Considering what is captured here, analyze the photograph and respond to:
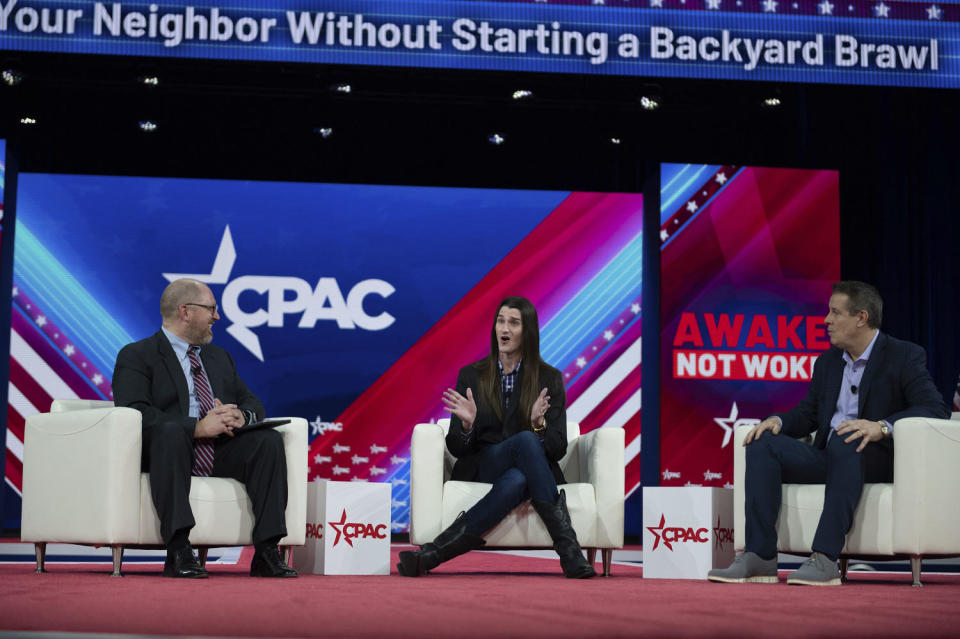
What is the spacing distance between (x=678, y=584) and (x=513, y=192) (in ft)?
13.8

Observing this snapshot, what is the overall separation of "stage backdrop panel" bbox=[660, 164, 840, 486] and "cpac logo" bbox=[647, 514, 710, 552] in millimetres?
3040

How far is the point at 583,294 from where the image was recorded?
25.0ft

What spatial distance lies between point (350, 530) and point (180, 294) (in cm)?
106

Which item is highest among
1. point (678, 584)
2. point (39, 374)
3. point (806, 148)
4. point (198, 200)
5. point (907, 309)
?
point (806, 148)

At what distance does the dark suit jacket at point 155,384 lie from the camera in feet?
13.1

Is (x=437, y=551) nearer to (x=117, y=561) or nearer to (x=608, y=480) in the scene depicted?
(x=608, y=480)

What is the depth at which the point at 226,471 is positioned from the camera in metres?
4.14

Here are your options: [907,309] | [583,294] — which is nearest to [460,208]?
[583,294]

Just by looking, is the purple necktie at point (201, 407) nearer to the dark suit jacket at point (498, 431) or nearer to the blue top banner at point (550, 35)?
the dark suit jacket at point (498, 431)

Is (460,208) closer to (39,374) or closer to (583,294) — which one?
(583,294)

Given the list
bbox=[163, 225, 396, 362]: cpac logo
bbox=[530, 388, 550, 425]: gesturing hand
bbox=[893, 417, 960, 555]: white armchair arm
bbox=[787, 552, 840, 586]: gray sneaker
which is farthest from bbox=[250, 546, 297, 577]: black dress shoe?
bbox=[163, 225, 396, 362]: cpac logo

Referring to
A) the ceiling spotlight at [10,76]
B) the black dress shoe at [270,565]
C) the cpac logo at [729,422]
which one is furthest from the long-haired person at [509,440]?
the ceiling spotlight at [10,76]

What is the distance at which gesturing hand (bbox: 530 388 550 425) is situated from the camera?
171 inches

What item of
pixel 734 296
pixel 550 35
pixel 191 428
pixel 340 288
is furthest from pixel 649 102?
pixel 191 428
